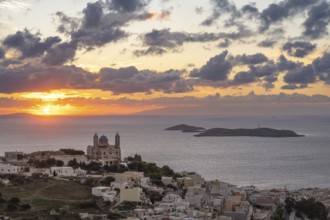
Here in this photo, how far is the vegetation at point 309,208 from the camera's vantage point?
40250 mm

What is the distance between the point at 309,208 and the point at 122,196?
14.4 metres

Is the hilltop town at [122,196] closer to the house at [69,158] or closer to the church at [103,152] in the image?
the house at [69,158]

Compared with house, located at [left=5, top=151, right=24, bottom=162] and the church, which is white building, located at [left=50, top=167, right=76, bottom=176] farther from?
house, located at [left=5, top=151, right=24, bottom=162]

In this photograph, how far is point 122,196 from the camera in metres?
36.9

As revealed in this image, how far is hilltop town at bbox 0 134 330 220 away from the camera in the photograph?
33.1 meters

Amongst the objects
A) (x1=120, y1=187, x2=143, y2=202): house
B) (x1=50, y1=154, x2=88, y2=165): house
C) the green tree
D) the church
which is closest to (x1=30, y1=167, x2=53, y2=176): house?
(x1=50, y1=154, x2=88, y2=165): house

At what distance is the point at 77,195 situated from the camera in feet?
124

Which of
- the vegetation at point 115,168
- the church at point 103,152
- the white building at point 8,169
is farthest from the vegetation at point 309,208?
the white building at point 8,169

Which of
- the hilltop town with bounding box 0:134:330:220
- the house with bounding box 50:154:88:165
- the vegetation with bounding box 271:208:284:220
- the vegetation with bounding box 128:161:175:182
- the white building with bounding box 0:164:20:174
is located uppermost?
the house with bounding box 50:154:88:165

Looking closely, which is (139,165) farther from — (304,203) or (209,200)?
(304,203)

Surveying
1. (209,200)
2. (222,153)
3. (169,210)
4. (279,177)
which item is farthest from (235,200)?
(222,153)

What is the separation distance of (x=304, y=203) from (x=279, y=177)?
1376 inches

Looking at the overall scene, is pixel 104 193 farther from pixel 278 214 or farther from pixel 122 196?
pixel 278 214

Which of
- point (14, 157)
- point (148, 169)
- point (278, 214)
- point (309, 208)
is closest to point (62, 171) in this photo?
point (148, 169)
